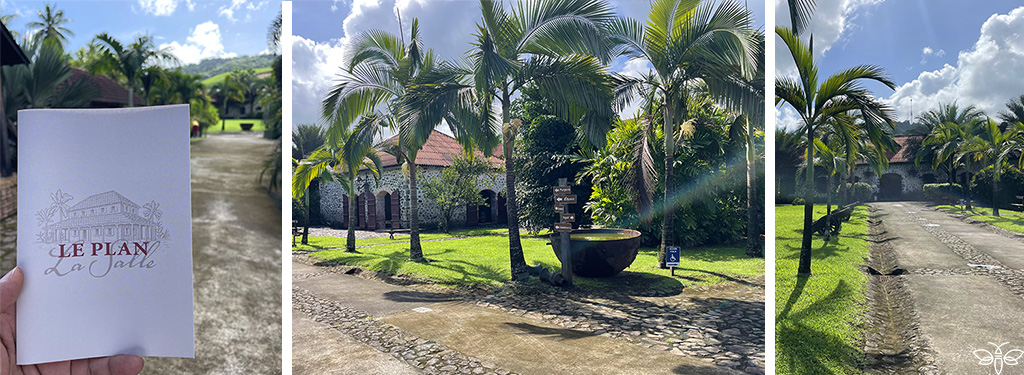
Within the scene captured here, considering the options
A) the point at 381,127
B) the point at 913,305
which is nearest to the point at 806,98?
the point at 913,305

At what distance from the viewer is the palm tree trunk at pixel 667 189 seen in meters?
3.66

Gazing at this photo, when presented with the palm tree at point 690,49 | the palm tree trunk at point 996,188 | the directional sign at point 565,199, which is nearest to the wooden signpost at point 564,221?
the directional sign at point 565,199

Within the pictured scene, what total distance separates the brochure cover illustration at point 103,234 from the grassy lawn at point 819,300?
3.46 m

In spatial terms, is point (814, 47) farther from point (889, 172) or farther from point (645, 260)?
point (645, 260)

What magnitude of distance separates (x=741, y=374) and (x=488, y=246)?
2.11 m

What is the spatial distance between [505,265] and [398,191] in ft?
3.82

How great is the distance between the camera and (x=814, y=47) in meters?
3.26

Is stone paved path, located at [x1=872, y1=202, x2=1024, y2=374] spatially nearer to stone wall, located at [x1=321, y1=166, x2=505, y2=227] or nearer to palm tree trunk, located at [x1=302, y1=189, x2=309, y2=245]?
stone wall, located at [x1=321, y1=166, x2=505, y2=227]

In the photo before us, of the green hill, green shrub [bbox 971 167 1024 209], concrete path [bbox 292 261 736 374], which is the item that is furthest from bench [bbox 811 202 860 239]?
the green hill

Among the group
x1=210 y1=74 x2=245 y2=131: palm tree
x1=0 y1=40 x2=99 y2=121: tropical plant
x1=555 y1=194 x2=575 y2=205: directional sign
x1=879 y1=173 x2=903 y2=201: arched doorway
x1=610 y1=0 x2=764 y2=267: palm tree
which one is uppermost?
x1=210 y1=74 x2=245 y2=131: palm tree

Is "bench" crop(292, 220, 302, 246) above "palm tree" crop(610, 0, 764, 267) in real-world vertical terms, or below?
below

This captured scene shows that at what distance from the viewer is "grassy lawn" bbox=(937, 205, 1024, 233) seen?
2.99 metres

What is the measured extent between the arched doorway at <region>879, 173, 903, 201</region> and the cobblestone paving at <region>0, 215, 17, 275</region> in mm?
9755

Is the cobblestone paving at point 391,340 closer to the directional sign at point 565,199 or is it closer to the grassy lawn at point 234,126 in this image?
the directional sign at point 565,199
